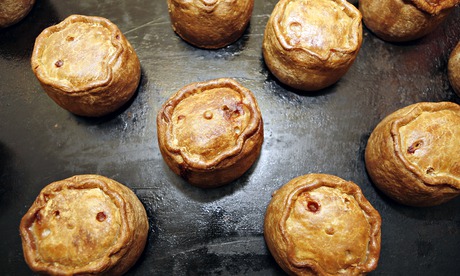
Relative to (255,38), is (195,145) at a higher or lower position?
lower

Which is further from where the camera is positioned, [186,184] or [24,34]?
[24,34]

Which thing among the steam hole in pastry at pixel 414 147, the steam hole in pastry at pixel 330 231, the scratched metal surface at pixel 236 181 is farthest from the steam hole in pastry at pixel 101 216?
the steam hole in pastry at pixel 414 147

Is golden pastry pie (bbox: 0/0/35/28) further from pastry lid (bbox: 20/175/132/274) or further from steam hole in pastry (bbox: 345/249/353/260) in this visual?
steam hole in pastry (bbox: 345/249/353/260)

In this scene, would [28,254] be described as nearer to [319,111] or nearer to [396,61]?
[319,111]

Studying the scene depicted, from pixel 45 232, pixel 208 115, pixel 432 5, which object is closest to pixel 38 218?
pixel 45 232

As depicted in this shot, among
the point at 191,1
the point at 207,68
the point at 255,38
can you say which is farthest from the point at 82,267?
the point at 255,38

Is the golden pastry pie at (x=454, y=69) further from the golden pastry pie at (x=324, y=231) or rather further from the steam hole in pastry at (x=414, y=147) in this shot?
the golden pastry pie at (x=324, y=231)

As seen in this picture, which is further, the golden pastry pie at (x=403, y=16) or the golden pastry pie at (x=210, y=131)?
the golden pastry pie at (x=403, y=16)

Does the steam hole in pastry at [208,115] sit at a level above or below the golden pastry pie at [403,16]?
below
